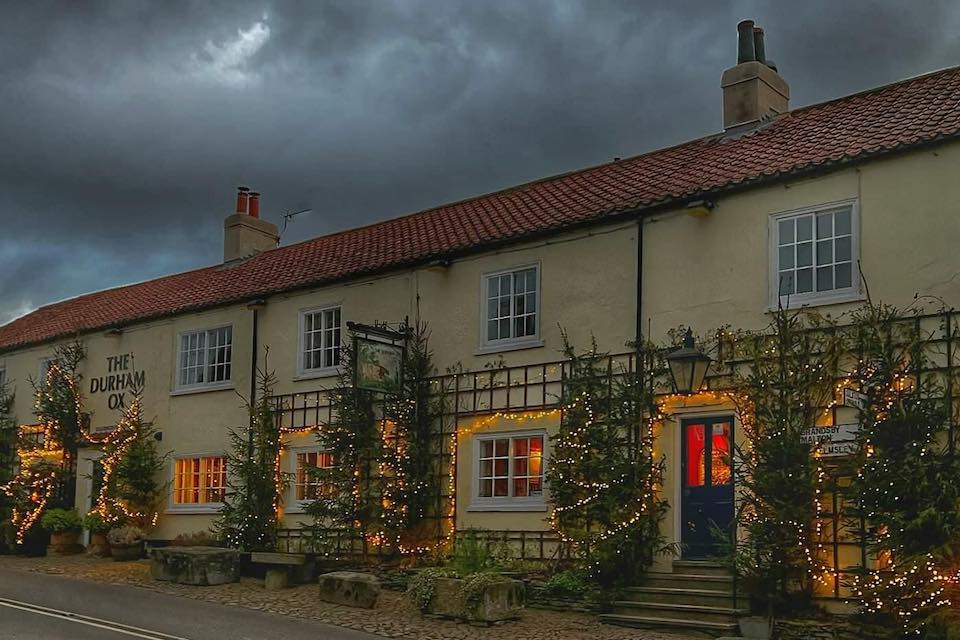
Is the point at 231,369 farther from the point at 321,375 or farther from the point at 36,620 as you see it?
the point at 36,620

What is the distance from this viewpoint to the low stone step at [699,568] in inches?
577

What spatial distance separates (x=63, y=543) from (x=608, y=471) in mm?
14350

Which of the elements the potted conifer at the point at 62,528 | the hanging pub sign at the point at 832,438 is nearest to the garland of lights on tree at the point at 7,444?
the potted conifer at the point at 62,528

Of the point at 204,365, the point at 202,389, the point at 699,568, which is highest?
the point at 204,365

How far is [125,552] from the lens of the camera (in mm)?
22781

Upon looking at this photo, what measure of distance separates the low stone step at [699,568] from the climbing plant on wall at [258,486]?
8.37 metres

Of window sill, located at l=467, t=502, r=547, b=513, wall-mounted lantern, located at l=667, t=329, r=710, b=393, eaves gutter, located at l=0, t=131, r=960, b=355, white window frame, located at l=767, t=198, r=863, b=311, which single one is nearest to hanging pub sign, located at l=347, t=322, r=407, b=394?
eaves gutter, located at l=0, t=131, r=960, b=355

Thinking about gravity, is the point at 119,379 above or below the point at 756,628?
above

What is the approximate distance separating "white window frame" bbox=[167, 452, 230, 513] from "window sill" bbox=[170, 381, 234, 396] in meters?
1.29

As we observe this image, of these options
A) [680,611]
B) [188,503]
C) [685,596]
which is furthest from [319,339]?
[680,611]

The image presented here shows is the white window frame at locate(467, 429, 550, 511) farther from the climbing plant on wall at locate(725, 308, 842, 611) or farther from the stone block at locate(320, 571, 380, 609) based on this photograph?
the climbing plant on wall at locate(725, 308, 842, 611)

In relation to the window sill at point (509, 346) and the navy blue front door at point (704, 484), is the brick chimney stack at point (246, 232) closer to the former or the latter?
the window sill at point (509, 346)

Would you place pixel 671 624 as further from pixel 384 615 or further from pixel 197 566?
pixel 197 566

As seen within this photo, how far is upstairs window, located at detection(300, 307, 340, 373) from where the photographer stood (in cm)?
2069
